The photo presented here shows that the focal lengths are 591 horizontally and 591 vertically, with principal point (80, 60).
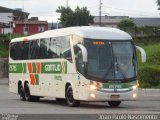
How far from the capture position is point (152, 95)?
34.0 meters

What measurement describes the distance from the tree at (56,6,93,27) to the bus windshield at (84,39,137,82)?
79.2m

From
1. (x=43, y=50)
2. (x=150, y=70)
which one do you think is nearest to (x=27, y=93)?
(x=43, y=50)

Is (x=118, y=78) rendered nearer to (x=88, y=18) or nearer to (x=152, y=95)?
(x=152, y=95)

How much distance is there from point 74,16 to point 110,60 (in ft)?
267

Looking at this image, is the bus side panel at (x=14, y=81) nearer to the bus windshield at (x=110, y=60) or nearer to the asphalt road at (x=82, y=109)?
the asphalt road at (x=82, y=109)

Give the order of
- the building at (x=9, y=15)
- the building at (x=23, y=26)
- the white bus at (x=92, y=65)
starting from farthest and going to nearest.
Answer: the building at (x=9, y=15) < the building at (x=23, y=26) < the white bus at (x=92, y=65)

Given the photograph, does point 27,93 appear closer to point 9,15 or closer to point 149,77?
point 149,77

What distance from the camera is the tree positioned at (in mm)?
103750

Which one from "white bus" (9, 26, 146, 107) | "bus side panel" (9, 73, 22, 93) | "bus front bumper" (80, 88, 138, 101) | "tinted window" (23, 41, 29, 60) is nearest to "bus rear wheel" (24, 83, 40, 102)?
"bus side panel" (9, 73, 22, 93)

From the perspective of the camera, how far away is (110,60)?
23703 mm

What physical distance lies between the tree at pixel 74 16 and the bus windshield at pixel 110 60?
260 ft

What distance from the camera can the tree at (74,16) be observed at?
10375cm

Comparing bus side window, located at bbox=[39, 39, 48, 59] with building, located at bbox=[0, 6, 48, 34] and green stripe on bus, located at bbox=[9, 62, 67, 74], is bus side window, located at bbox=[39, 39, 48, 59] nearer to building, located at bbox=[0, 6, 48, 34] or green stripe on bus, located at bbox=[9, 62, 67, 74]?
green stripe on bus, located at bbox=[9, 62, 67, 74]

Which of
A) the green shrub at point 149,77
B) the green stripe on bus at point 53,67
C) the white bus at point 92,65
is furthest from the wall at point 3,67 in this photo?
the white bus at point 92,65
